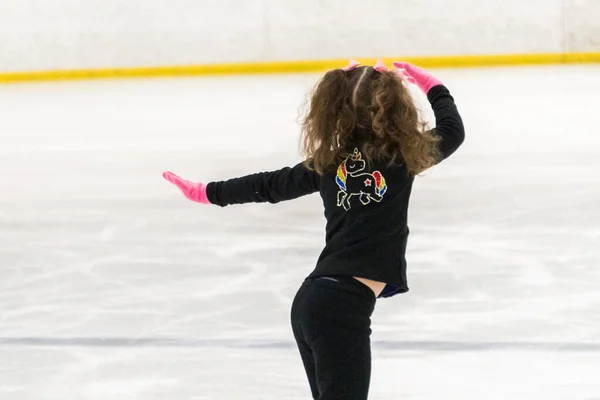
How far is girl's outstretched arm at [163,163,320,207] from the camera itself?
5.22 feet

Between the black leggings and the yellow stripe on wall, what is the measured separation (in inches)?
215

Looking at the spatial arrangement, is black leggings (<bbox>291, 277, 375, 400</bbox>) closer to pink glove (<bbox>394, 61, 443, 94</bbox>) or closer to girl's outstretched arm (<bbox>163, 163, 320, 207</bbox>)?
girl's outstretched arm (<bbox>163, 163, 320, 207</bbox>)

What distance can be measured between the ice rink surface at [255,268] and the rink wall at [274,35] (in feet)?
6.32

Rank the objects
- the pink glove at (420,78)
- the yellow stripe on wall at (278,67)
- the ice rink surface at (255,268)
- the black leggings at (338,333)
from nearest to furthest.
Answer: the black leggings at (338,333) → the pink glove at (420,78) → the ice rink surface at (255,268) → the yellow stripe on wall at (278,67)

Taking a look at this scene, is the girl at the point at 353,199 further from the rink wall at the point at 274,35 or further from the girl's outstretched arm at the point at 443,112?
the rink wall at the point at 274,35

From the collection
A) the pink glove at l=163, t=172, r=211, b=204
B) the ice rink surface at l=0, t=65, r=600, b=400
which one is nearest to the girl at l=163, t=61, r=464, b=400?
the pink glove at l=163, t=172, r=211, b=204

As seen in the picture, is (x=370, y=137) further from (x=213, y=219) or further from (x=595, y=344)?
(x=213, y=219)

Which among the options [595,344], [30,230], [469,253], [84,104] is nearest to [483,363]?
[595,344]

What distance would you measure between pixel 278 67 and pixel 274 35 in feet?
0.82

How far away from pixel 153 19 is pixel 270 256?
4782mm

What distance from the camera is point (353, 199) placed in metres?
1.54

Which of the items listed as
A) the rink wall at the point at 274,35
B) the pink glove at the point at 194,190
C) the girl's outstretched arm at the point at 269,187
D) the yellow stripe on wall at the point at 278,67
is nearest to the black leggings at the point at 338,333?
the girl's outstretched arm at the point at 269,187

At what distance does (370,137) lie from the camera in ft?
5.08

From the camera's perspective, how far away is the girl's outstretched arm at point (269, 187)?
1.59 m
